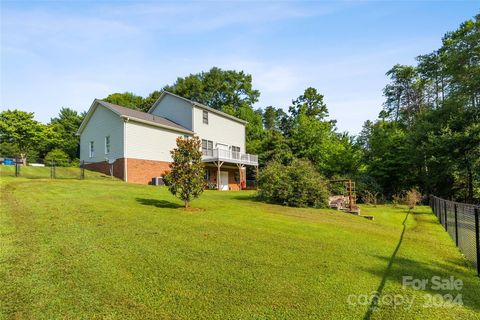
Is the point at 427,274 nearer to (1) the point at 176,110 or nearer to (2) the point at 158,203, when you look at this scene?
(2) the point at 158,203

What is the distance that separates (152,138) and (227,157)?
22.5 ft

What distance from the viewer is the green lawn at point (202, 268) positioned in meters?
3.65

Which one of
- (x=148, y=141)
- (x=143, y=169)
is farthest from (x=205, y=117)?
(x=143, y=169)

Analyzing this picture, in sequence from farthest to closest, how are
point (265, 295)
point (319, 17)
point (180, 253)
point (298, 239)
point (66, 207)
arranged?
→ point (319, 17)
point (66, 207)
point (298, 239)
point (180, 253)
point (265, 295)

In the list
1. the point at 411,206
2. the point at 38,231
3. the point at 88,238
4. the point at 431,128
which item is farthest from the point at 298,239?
the point at 431,128

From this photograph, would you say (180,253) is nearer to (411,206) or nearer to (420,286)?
(420,286)

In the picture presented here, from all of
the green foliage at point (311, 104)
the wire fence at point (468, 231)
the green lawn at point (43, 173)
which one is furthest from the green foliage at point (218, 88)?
the wire fence at point (468, 231)

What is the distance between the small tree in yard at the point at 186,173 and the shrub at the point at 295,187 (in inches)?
222

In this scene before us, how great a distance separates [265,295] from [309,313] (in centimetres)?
63

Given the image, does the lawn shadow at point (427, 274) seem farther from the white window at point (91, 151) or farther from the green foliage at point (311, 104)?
the green foliage at point (311, 104)

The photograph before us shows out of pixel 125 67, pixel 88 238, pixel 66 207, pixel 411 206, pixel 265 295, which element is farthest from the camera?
pixel 411 206

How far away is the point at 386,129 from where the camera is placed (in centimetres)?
3184

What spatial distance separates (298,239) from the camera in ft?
23.6

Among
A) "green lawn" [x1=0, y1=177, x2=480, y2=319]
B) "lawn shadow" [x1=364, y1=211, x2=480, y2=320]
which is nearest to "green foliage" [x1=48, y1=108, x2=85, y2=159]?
"green lawn" [x1=0, y1=177, x2=480, y2=319]
